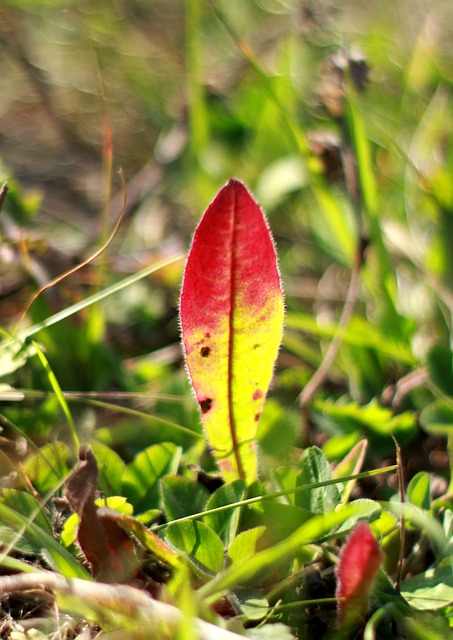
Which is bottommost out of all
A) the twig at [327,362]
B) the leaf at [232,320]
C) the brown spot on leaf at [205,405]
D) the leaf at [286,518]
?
the twig at [327,362]

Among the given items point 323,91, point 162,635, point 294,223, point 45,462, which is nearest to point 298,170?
point 294,223

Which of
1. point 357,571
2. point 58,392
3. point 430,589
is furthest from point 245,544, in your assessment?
point 58,392

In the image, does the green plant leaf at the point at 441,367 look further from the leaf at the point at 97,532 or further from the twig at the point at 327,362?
the leaf at the point at 97,532

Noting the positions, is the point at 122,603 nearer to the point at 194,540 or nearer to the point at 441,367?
the point at 194,540

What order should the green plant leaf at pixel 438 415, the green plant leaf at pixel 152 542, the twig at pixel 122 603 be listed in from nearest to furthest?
the twig at pixel 122 603
the green plant leaf at pixel 152 542
the green plant leaf at pixel 438 415

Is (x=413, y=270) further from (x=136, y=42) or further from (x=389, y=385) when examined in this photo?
(x=136, y=42)

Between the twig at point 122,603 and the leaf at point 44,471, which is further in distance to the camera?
the leaf at point 44,471

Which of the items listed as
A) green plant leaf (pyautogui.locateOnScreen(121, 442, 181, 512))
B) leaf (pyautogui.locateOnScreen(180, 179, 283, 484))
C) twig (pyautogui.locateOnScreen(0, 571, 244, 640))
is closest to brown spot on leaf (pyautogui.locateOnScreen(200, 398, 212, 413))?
leaf (pyautogui.locateOnScreen(180, 179, 283, 484))

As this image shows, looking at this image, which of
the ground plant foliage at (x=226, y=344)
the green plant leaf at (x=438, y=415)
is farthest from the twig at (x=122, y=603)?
the green plant leaf at (x=438, y=415)
